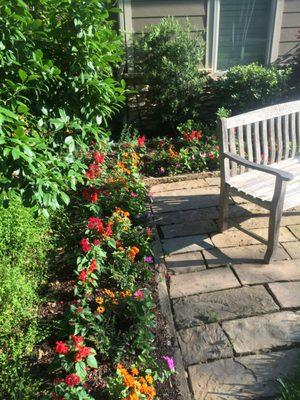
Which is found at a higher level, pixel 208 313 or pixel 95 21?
pixel 95 21

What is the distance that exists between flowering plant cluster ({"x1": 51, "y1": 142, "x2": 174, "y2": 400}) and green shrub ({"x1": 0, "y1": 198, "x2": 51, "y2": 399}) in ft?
0.64

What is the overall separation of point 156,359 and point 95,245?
948 millimetres

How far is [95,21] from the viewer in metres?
2.03

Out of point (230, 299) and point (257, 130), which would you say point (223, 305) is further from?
point (257, 130)

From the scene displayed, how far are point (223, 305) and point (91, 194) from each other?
1512 millimetres

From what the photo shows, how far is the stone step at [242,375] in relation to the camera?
203 cm

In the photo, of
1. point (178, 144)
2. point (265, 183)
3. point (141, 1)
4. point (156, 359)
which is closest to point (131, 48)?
point (141, 1)

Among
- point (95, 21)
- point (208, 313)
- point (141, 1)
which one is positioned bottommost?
point (208, 313)

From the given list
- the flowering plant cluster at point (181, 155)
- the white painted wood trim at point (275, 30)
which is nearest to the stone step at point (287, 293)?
the flowering plant cluster at point (181, 155)

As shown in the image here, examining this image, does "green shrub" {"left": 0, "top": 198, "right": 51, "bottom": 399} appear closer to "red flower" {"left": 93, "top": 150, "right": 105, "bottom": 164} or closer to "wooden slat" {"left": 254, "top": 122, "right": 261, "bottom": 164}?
"red flower" {"left": 93, "top": 150, "right": 105, "bottom": 164}

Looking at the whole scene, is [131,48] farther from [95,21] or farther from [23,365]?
[23,365]

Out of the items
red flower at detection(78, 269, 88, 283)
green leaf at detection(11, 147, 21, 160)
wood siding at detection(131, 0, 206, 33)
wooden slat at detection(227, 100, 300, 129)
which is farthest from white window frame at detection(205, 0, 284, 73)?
green leaf at detection(11, 147, 21, 160)

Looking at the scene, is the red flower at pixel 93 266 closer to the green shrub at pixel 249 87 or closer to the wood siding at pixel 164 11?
the green shrub at pixel 249 87

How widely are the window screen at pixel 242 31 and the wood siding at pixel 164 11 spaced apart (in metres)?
0.46
